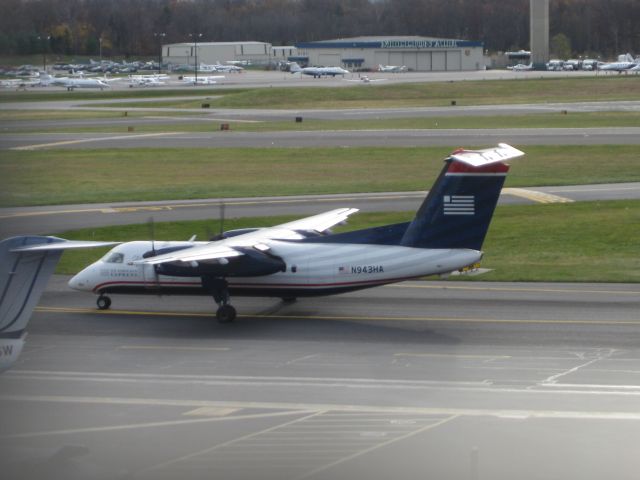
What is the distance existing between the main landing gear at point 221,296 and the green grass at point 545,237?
8867mm

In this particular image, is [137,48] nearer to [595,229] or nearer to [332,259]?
[332,259]

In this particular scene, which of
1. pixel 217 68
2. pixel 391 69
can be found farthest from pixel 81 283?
pixel 391 69

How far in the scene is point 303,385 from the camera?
777 inches

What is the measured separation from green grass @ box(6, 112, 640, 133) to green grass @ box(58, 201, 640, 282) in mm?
40665

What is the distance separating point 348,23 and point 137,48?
185301mm

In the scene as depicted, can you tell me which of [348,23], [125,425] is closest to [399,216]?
[125,425]

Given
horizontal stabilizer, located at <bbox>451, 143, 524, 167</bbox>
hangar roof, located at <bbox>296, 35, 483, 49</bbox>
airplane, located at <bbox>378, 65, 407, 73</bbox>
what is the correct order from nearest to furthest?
horizontal stabilizer, located at <bbox>451, 143, 524, 167</bbox>, airplane, located at <bbox>378, 65, 407, 73</bbox>, hangar roof, located at <bbox>296, 35, 483, 49</bbox>

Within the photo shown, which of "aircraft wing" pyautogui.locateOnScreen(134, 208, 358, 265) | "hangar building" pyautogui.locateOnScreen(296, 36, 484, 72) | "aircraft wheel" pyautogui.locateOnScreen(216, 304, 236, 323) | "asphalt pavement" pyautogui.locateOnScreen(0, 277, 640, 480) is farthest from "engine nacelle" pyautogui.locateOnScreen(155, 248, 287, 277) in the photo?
"hangar building" pyautogui.locateOnScreen(296, 36, 484, 72)

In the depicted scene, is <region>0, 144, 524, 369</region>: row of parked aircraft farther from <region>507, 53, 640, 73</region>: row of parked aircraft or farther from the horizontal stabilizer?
<region>507, 53, 640, 73</region>: row of parked aircraft

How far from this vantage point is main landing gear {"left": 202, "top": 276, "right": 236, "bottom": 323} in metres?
26.3

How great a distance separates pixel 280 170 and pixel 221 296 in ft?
113

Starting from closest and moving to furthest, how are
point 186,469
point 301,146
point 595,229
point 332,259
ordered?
point 186,469
point 332,259
point 595,229
point 301,146

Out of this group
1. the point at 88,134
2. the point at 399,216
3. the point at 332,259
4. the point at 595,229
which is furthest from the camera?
the point at 88,134

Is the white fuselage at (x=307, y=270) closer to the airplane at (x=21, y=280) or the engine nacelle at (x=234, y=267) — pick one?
the engine nacelle at (x=234, y=267)
